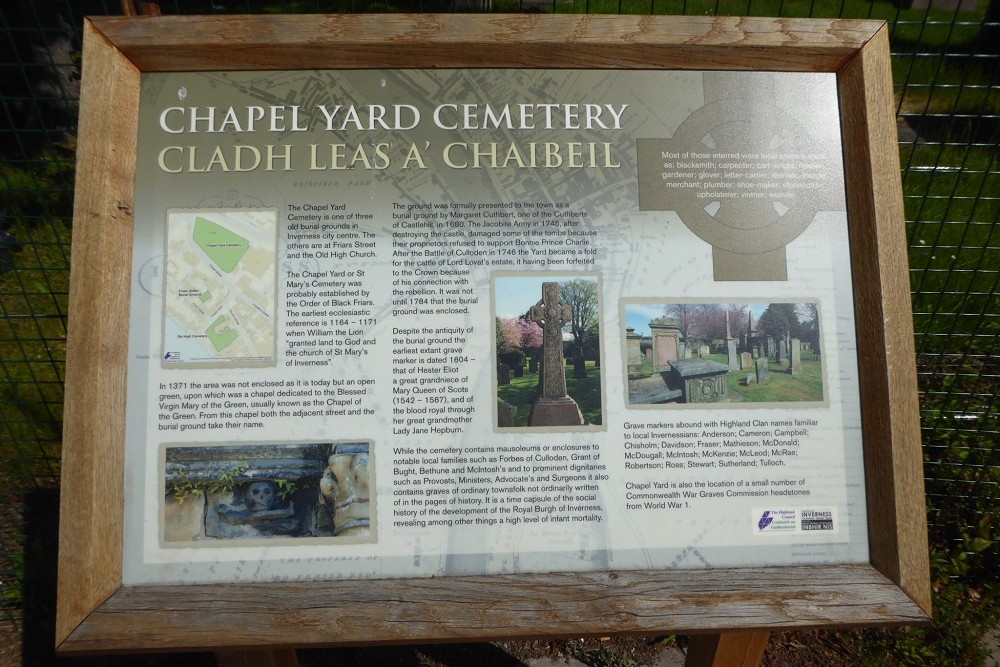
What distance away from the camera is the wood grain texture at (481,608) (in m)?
1.46

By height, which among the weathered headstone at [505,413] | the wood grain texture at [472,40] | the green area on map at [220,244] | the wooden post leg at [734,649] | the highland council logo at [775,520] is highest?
the wood grain texture at [472,40]

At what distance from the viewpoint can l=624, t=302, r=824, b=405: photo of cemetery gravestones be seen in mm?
1547

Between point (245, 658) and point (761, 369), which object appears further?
point (245, 658)

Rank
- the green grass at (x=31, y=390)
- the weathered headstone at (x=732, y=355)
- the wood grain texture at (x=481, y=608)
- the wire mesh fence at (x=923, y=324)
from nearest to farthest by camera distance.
→ the wood grain texture at (x=481, y=608) < the weathered headstone at (x=732, y=355) < the wire mesh fence at (x=923, y=324) < the green grass at (x=31, y=390)

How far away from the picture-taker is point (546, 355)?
1545 millimetres

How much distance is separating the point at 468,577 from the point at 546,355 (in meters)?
0.58

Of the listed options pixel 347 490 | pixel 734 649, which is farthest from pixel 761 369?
pixel 347 490

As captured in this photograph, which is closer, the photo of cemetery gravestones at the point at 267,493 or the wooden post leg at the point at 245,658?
the photo of cemetery gravestones at the point at 267,493

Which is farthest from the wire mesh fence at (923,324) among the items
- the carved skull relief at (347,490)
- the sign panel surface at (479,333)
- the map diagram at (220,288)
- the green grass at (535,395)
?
the carved skull relief at (347,490)

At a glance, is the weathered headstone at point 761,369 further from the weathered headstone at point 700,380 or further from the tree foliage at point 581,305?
the tree foliage at point 581,305

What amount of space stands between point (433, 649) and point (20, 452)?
2115 mm

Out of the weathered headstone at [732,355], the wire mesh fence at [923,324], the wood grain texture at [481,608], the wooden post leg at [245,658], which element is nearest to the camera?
the wood grain texture at [481,608]

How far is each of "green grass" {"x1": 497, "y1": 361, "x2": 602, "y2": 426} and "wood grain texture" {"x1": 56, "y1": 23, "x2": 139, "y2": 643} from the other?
97cm

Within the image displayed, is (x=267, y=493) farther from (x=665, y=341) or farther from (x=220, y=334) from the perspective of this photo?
(x=665, y=341)
